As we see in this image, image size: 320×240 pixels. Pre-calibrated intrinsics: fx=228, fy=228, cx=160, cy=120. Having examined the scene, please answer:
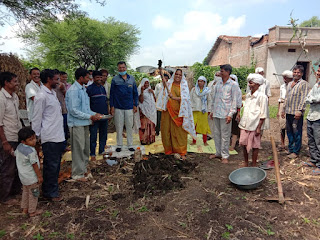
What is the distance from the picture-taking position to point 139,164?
4695mm

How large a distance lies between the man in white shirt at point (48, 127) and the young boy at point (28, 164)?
0.95ft

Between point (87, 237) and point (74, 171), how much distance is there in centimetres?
180

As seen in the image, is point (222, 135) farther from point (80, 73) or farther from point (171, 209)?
point (80, 73)

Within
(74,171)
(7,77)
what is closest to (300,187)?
(74,171)

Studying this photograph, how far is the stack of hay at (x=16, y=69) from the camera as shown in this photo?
581cm

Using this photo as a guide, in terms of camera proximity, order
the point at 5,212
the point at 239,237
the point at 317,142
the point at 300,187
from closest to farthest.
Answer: the point at 239,237, the point at 5,212, the point at 300,187, the point at 317,142

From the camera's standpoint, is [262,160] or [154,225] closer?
[154,225]

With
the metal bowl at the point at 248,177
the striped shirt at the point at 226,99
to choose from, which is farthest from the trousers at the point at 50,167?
the striped shirt at the point at 226,99

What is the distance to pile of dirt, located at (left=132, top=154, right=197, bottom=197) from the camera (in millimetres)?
3876

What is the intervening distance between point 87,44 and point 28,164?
1572 centimetres

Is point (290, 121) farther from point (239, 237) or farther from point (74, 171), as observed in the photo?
point (74, 171)

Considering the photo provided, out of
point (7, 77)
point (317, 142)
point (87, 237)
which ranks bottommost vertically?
point (87, 237)

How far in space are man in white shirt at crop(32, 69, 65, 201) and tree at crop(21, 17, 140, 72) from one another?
542 inches

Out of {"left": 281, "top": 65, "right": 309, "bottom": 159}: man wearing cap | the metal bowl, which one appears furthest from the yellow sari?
{"left": 281, "top": 65, "right": 309, "bottom": 159}: man wearing cap
